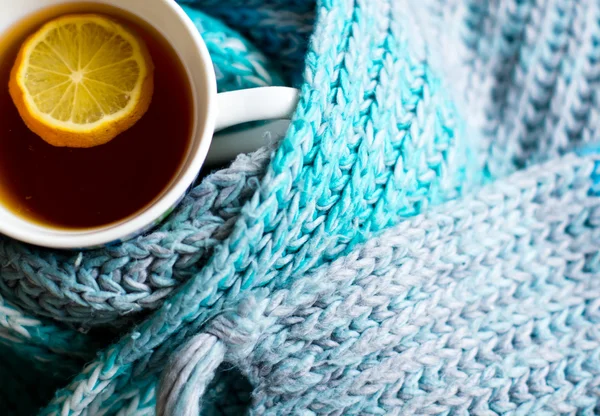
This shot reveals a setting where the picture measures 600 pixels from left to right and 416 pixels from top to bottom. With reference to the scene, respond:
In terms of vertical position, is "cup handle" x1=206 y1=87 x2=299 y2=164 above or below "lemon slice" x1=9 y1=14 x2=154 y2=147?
below

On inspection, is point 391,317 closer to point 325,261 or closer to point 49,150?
point 325,261

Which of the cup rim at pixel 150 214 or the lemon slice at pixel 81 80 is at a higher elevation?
the lemon slice at pixel 81 80

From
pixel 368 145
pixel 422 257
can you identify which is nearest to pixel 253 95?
pixel 368 145

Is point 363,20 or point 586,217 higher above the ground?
point 363,20

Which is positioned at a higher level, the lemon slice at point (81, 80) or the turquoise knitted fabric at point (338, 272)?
the lemon slice at point (81, 80)
